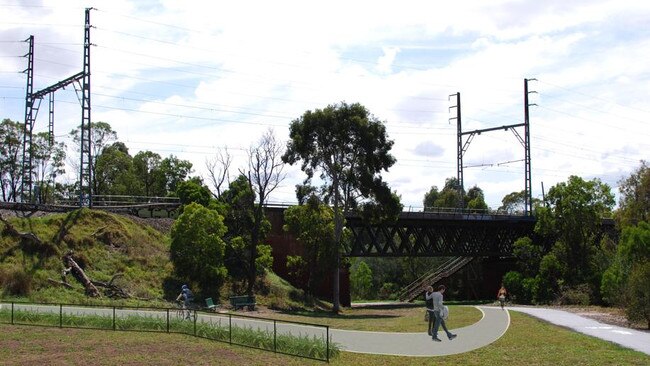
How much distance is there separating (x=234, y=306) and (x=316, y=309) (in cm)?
893

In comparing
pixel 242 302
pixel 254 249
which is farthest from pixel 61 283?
pixel 254 249

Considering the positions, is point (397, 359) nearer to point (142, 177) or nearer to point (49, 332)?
point (49, 332)

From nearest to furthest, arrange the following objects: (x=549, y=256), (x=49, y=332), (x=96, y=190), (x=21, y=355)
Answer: (x=21, y=355)
(x=49, y=332)
(x=549, y=256)
(x=96, y=190)

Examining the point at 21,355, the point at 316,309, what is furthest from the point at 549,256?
the point at 21,355

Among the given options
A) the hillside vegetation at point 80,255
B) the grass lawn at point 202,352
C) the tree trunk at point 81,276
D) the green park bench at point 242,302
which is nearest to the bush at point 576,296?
the green park bench at point 242,302

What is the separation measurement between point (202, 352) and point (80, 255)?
23.7 metres

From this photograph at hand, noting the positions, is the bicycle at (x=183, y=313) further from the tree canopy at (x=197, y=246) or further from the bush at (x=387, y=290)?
the bush at (x=387, y=290)

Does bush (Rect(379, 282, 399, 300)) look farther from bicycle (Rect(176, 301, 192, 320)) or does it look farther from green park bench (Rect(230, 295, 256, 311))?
bicycle (Rect(176, 301, 192, 320))

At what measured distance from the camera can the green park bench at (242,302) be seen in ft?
131

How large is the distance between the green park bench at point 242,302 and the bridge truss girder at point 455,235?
21.3 m

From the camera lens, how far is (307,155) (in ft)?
154

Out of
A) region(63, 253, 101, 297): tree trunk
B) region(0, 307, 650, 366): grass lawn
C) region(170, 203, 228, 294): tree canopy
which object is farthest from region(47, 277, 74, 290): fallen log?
region(0, 307, 650, 366): grass lawn

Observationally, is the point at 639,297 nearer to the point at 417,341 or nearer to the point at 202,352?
the point at 417,341

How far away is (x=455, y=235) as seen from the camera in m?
71.6
